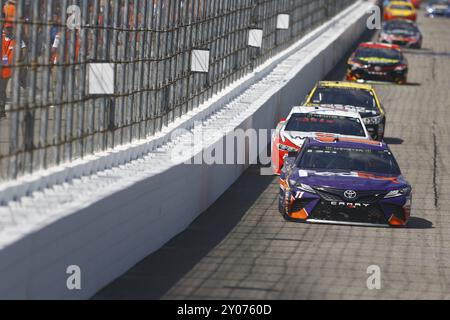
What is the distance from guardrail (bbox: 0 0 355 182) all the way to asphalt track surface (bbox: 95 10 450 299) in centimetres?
153

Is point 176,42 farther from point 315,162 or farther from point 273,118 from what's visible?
point 273,118

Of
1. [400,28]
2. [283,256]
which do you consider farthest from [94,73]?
[400,28]

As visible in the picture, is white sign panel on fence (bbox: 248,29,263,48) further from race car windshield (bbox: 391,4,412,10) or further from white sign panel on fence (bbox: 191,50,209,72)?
race car windshield (bbox: 391,4,412,10)

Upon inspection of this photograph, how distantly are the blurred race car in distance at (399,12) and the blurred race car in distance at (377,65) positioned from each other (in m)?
33.6

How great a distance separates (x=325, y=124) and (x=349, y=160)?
465cm

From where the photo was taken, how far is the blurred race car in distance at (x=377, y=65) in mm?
40594

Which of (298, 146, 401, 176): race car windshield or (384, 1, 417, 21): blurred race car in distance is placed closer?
(298, 146, 401, 176): race car windshield

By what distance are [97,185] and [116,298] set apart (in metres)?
1.53

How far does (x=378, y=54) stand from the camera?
41.3 meters

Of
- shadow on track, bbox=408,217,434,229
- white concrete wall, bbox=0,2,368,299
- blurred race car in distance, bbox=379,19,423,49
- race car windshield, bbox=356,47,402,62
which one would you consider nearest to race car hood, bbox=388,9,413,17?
blurred race car in distance, bbox=379,19,423,49

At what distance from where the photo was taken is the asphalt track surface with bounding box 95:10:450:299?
1311 centimetres

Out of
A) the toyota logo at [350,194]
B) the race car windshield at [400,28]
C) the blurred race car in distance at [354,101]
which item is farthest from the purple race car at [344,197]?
the race car windshield at [400,28]

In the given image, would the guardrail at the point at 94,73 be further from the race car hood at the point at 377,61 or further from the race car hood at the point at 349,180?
the race car hood at the point at 377,61

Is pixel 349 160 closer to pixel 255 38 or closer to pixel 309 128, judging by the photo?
pixel 309 128
